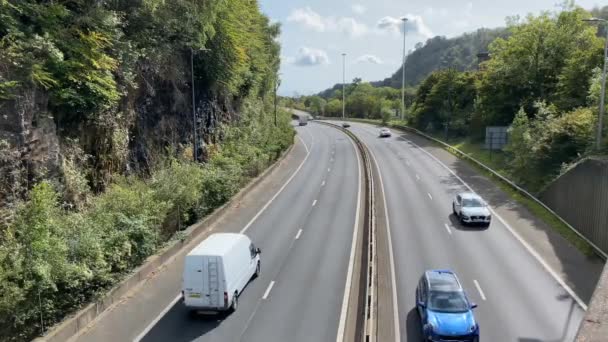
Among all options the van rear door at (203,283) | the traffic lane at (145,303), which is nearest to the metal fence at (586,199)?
the van rear door at (203,283)

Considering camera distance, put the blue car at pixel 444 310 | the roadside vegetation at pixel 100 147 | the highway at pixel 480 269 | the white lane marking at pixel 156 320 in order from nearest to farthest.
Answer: the blue car at pixel 444 310
the roadside vegetation at pixel 100 147
the white lane marking at pixel 156 320
the highway at pixel 480 269

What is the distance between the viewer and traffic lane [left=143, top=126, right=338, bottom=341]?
636 inches

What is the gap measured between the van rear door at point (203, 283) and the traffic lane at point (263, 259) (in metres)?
0.85

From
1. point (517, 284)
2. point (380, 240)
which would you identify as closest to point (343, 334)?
point (517, 284)

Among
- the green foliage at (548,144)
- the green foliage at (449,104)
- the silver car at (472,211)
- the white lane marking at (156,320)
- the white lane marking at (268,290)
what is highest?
the green foliage at (449,104)

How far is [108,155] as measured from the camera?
82.0 ft

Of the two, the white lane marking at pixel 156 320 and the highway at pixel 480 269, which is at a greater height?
the highway at pixel 480 269

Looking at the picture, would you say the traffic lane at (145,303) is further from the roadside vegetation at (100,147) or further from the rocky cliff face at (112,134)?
the rocky cliff face at (112,134)

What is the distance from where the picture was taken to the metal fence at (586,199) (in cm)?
2389

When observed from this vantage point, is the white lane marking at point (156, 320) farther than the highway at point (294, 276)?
No

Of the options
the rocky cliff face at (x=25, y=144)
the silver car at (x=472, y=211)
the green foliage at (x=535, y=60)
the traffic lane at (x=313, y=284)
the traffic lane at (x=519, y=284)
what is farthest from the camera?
the green foliage at (x=535, y=60)

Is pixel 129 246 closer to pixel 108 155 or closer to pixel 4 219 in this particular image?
pixel 4 219

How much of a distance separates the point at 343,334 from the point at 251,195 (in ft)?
71.0

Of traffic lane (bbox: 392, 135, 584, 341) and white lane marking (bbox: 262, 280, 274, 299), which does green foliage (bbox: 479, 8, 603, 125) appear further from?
white lane marking (bbox: 262, 280, 274, 299)
